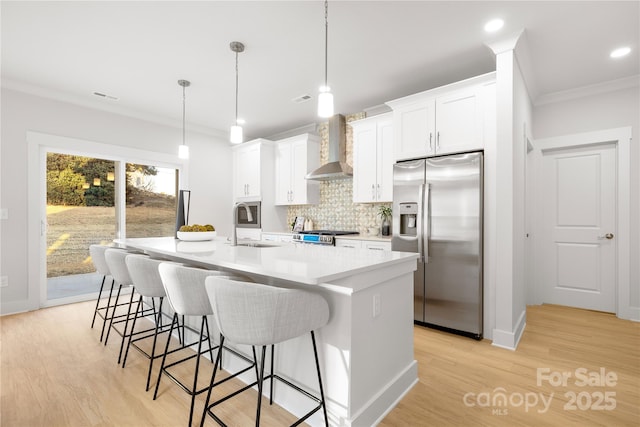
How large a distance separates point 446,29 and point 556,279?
11.0ft

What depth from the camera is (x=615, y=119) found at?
11.0 feet

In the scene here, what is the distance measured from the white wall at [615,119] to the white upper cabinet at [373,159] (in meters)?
2.02

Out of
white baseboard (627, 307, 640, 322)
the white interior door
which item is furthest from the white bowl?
white baseboard (627, 307, 640, 322)

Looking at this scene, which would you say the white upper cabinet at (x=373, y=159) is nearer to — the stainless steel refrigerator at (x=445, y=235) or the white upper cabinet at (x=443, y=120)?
the white upper cabinet at (x=443, y=120)

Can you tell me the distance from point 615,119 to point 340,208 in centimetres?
338

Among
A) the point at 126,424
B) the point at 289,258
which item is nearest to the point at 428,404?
the point at 289,258

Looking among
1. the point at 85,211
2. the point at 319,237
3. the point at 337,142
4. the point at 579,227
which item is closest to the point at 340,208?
the point at 319,237

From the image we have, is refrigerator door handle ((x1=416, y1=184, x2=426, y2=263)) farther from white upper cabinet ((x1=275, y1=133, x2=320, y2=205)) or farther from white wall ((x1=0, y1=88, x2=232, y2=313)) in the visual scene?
white wall ((x1=0, y1=88, x2=232, y2=313))

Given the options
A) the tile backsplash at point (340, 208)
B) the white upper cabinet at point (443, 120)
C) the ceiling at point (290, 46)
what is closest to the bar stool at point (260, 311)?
the ceiling at point (290, 46)

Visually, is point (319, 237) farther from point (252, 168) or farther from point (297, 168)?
point (252, 168)

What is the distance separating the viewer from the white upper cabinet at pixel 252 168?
5.12m

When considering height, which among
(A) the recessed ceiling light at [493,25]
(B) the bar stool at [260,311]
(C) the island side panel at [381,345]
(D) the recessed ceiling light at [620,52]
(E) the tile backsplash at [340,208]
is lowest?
(C) the island side panel at [381,345]

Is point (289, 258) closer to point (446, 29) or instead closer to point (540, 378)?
point (540, 378)

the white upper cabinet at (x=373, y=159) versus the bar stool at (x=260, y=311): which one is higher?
the white upper cabinet at (x=373, y=159)
